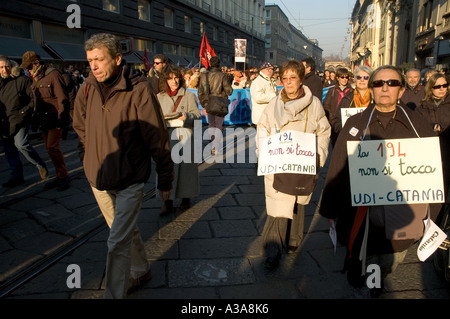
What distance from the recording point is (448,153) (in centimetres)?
374

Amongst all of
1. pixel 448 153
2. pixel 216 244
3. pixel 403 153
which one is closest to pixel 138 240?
pixel 216 244

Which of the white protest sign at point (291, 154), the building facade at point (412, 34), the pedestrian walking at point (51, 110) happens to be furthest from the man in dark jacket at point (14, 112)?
the building facade at point (412, 34)

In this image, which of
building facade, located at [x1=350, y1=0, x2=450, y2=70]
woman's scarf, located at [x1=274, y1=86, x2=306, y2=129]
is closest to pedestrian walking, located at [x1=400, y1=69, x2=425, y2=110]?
building facade, located at [x1=350, y1=0, x2=450, y2=70]

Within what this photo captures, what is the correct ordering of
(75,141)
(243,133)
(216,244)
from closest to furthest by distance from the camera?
(216,244)
(75,141)
(243,133)

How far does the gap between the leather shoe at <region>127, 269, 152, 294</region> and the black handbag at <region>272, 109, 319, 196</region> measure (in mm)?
1191

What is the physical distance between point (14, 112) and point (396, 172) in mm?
4786

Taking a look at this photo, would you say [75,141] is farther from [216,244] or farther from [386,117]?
[386,117]

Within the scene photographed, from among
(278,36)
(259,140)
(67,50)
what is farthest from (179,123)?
(278,36)

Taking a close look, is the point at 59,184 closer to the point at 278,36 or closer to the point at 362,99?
the point at 362,99

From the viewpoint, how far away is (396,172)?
2.19 meters

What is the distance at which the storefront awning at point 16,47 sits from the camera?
41.9ft

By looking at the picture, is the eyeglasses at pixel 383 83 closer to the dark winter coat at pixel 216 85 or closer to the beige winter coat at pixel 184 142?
the beige winter coat at pixel 184 142

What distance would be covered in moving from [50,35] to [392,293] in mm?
16419

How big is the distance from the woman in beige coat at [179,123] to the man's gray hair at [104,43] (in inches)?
65.0
